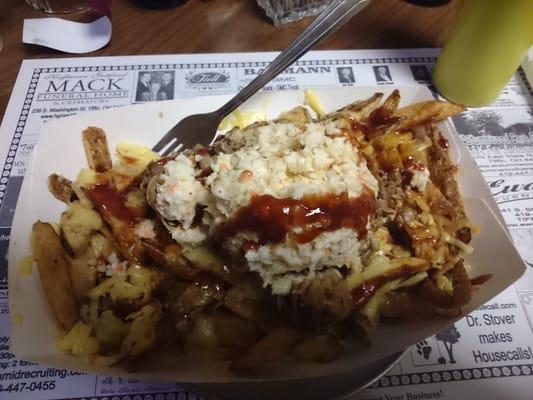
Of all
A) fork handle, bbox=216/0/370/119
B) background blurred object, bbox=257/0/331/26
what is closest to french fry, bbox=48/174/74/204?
fork handle, bbox=216/0/370/119

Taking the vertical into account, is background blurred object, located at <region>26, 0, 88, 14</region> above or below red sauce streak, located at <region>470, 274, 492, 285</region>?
above

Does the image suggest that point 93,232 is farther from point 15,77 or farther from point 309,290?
point 15,77

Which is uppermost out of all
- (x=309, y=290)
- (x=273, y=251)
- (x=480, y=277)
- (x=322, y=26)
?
(x=322, y=26)

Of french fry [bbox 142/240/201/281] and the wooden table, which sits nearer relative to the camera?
french fry [bbox 142/240/201/281]

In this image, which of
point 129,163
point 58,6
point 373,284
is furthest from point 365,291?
point 58,6

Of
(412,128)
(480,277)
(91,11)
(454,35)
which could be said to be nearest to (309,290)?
(480,277)

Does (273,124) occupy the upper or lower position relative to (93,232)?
upper

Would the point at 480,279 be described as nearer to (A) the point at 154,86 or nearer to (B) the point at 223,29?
(A) the point at 154,86

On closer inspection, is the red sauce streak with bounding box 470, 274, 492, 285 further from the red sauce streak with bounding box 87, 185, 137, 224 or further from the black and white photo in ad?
the black and white photo in ad
